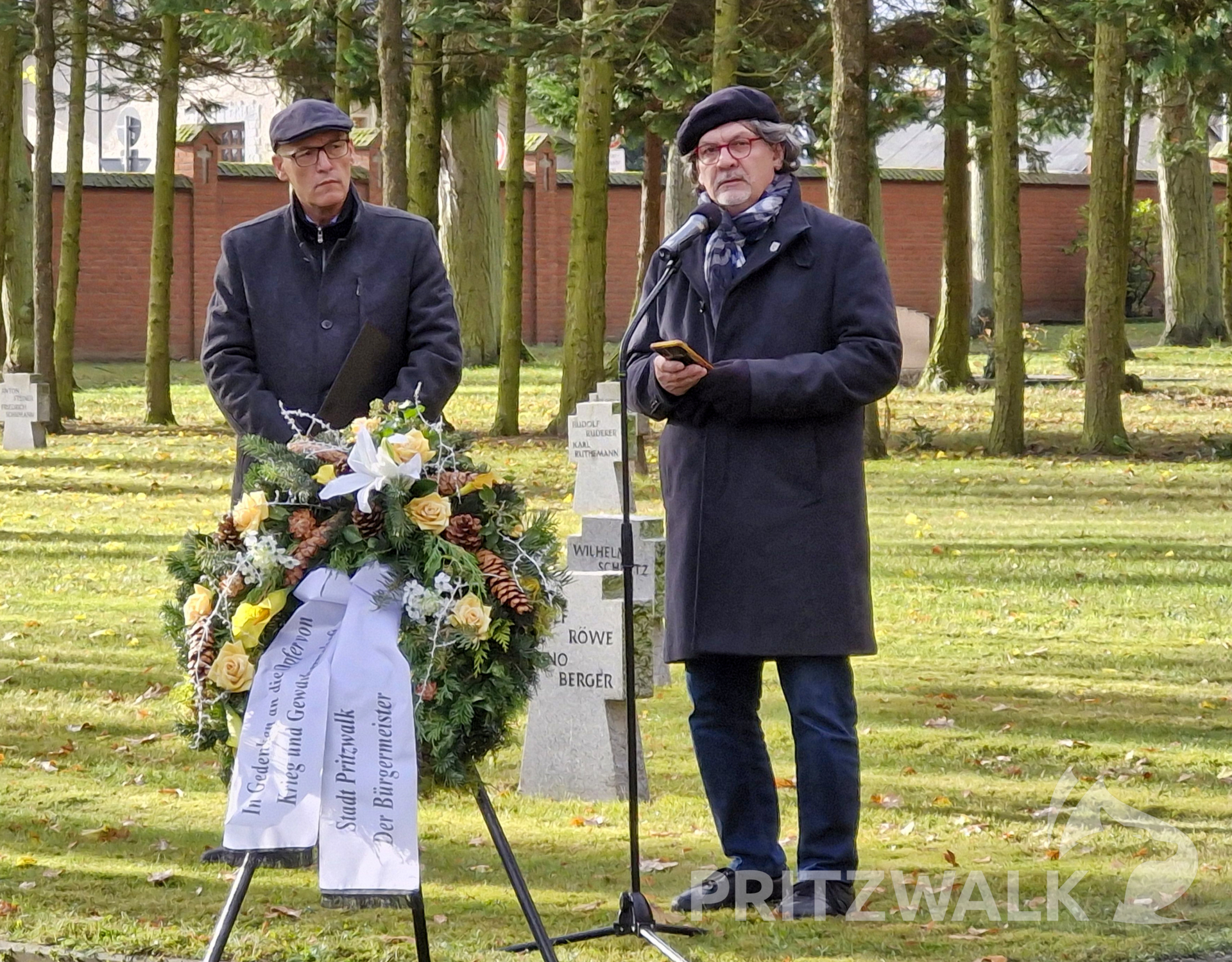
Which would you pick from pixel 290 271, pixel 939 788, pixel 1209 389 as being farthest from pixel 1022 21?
pixel 290 271

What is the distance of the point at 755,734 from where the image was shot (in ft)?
16.5

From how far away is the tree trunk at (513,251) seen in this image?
62.7ft

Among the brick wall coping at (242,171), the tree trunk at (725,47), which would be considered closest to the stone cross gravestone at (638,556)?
the tree trunk at (725,47)

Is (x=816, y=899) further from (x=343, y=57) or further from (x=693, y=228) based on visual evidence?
(x=343, y=57)

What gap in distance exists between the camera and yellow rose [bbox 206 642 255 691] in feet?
13.1

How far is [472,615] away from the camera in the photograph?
396cm

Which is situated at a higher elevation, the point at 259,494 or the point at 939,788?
the point at 259,494

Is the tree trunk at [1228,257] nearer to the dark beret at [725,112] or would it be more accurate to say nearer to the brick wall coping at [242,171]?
the brick wall coping at [242,171]

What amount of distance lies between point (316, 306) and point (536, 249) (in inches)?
1331


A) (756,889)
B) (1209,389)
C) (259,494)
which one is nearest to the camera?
(259,494)

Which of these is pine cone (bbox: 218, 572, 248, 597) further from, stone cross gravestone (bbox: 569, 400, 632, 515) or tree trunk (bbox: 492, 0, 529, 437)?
tree trunk (bbox: 492, 0, 529, 437)

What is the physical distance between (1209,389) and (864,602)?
819 inches

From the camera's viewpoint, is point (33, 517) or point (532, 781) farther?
point (33, 517)

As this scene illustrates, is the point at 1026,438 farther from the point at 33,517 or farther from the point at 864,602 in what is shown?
the point at 864,602
